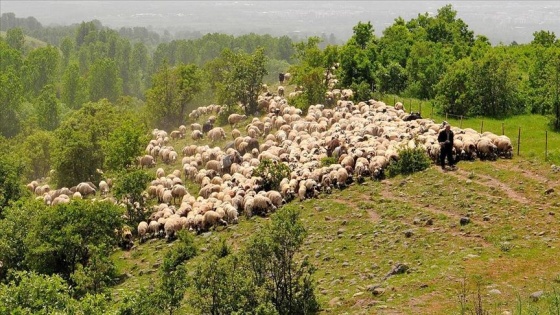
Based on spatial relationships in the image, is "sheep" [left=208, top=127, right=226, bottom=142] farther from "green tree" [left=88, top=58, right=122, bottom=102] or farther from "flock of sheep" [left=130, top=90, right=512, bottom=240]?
"green tree" [left=88, top=58, right=122, bottom=102]

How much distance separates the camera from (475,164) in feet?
124

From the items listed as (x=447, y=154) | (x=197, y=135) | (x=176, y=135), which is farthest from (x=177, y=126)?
(x=447, y=154)

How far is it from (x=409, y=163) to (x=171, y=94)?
38.3 m

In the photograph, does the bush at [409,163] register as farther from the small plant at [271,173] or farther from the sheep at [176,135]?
the sheep at [176,135]

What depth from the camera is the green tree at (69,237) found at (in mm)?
34438

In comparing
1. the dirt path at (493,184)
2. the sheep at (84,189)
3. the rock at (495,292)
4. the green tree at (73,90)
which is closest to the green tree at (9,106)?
the green tree at (73,90)

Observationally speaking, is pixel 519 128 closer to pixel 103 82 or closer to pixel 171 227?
pixel 171 227

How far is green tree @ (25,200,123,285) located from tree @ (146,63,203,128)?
3494 centimetres

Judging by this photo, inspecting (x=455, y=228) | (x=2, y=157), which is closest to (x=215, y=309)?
(x=455, y=228)

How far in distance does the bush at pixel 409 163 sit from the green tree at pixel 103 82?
295ft

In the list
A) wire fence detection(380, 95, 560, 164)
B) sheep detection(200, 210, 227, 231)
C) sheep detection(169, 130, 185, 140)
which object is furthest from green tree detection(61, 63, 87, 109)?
sheep detection(200, 210, 227, 231)

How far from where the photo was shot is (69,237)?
34406 mm

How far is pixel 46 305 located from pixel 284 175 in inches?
792

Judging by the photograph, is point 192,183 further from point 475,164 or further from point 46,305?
point 46,305
